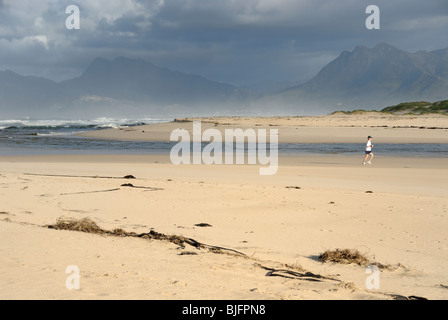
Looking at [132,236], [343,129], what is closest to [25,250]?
[132,236]

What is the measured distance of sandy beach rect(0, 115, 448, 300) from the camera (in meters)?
4.99

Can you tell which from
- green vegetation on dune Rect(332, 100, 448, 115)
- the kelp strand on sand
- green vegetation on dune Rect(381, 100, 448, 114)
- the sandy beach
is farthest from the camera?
green vegetation on dune Rect(381, 100, 448, 114)

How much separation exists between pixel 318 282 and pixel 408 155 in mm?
19424

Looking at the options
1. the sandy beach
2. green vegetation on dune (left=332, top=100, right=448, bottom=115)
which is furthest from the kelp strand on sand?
green vegetation on dune (left=332, top=100, right=448, bottom=115)

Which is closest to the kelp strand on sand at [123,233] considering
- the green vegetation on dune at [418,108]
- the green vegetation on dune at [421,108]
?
the green vegetation on dune at [418,108]

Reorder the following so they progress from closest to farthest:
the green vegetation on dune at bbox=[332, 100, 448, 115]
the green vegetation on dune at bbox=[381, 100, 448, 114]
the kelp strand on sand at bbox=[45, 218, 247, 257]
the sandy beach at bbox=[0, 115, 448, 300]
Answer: the sandy beach at bbox=[0, 115, 448, 300] < the kelp strand on sand at bbox=[45, 218, 247, 257] < the green vegetation on dune at bbox=[332, 100, 448, 115] < the green vegetation on dune at bbox=[381, 100, 448, 114]

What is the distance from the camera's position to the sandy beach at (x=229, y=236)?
499 cm

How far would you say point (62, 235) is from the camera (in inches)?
278

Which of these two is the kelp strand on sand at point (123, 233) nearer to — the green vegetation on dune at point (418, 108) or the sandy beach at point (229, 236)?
the sandy beach at point (229, 236)

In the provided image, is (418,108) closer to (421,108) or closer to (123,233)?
(421,108)

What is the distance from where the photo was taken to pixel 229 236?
7707 millimetres

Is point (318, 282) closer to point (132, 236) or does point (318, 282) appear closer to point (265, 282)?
point (265, 282)

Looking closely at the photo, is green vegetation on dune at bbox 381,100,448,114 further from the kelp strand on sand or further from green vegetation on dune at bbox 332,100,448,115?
the kelp strand on sand

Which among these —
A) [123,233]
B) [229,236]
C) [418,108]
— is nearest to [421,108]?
[418,108]
